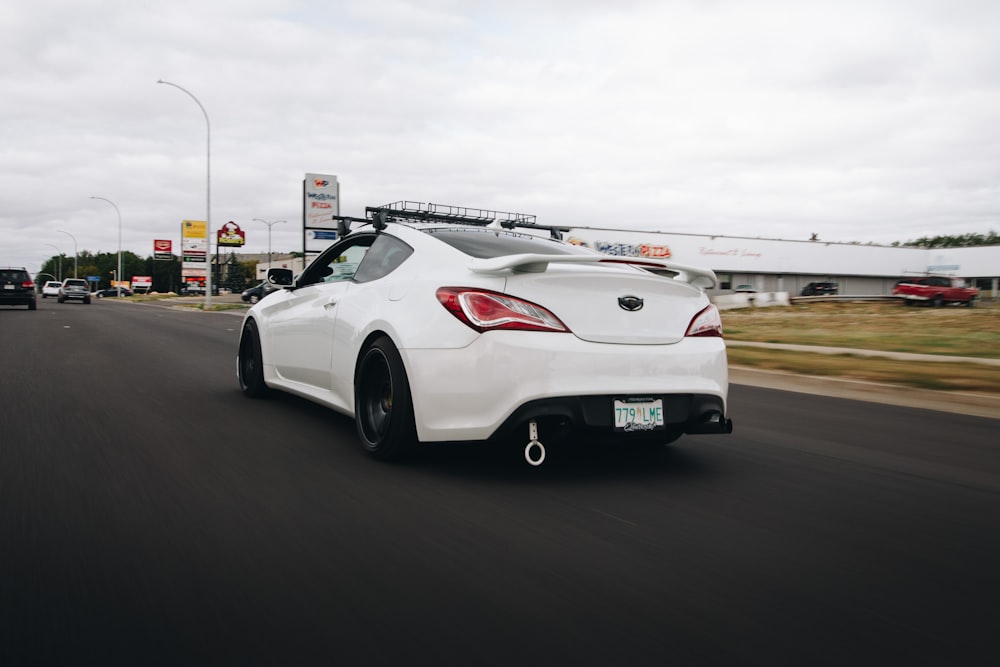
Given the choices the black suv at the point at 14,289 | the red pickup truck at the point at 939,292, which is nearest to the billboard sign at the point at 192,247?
the black suv at the point at 14,289

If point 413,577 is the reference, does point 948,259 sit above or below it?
above

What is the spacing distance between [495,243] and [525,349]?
1.28m

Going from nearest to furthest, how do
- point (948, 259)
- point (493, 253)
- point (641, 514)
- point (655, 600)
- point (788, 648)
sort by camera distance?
point (788, 648) < point (655, 600) < point (641, 514) < point (493, 253) < point (948, 259)

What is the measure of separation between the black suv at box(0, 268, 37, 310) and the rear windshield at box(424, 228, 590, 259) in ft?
108

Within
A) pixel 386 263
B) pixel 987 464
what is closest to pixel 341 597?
pixel 386 263

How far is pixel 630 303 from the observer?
434 centimetres

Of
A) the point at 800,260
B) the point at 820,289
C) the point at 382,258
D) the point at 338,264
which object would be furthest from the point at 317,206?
the point at 382,258

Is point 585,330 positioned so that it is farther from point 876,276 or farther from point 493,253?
point 876,276

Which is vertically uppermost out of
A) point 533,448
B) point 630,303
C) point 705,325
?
point 630,303

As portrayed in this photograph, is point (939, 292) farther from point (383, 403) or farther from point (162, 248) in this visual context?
point (162, 248)

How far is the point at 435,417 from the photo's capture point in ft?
13.7

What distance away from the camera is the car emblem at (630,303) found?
14.2ft

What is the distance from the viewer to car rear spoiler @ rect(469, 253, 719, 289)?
407 cm

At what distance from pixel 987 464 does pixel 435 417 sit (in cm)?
362
